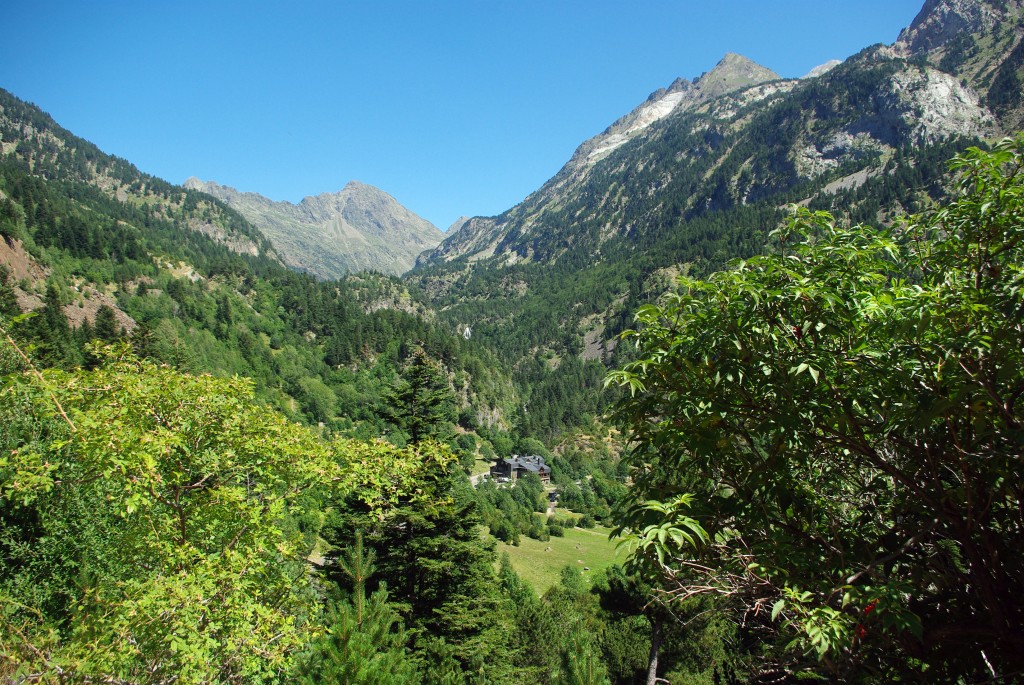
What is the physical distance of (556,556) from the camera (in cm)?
6562

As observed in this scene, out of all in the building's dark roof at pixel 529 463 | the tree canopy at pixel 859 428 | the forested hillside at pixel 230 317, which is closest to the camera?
the tree canopy at pixel 859 428

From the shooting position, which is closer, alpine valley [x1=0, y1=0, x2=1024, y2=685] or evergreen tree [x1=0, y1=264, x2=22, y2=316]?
alpine valley [x1=0, y1=0, x2=1024, y2=685]

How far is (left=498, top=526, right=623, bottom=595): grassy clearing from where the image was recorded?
55.0 meters

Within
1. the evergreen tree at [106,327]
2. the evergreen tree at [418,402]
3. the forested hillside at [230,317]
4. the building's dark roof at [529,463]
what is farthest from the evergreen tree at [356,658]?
the building's dark roof at [529,463]

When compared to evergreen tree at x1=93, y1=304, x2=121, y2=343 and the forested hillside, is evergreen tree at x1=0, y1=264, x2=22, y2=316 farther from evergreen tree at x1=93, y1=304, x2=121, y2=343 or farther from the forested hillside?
evergreen tree at x1=93, y1=304, x2=121, y2=343

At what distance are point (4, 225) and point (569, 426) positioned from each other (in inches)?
4869

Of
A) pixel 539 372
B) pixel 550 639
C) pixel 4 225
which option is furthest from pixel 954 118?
pixel 4 225

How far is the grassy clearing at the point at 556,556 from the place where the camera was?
5503 cm

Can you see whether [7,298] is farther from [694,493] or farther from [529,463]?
[529,463]

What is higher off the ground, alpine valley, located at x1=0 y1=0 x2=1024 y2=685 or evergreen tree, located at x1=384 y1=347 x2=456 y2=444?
evergreen tree, located at x1=384 y1=347 x2=456 y2=444

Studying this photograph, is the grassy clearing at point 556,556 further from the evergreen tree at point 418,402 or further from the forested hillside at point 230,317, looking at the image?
the evergreen tree at point 418,402

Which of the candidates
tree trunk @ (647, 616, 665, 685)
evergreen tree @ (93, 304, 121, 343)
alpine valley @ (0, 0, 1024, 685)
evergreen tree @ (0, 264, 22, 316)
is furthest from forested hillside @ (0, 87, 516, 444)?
tree trunk @ (647, 616, 665, 685)

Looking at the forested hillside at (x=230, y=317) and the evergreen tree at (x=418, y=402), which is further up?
the forested hillside at (x=230, y=317)

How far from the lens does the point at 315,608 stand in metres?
7.84
